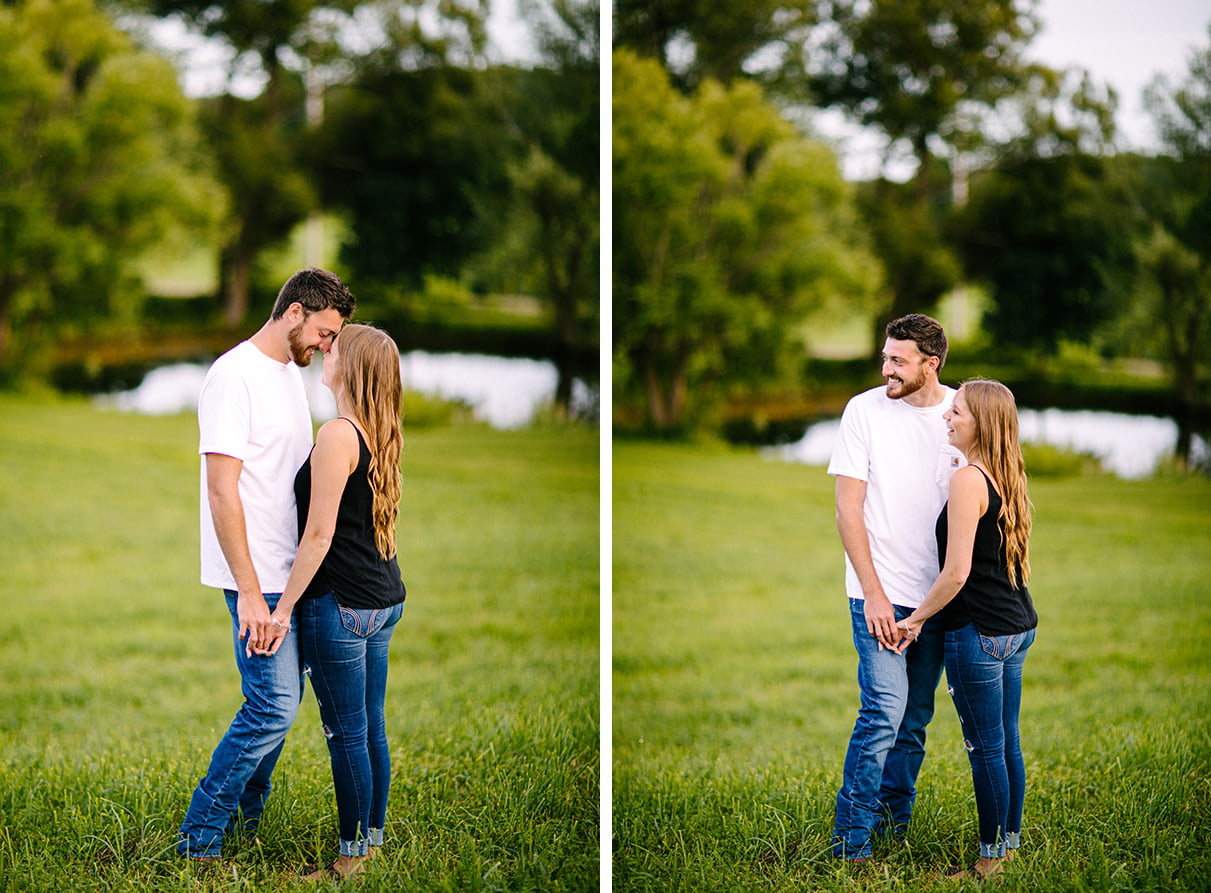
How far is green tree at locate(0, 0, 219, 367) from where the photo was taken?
15.1 ft

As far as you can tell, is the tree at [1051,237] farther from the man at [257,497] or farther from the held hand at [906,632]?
the man at [257,497]

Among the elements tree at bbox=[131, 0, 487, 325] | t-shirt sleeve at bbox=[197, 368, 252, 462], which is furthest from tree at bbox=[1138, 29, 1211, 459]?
t-shirt sleeve at bbox=[197, 368, 252, 462]

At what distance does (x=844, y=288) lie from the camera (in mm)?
Answer: 4531

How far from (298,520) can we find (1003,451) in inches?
71.6

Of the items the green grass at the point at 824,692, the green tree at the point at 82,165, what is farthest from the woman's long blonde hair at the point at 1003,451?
the green tree at the point at 82,165

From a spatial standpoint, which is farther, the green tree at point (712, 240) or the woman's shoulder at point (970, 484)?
the green tree at point (712, 240)

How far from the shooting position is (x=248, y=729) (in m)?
2.55

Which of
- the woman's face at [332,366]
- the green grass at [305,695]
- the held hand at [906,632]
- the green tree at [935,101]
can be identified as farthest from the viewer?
the green tree at [935,101]

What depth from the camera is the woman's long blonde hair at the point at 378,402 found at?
2.53 meters

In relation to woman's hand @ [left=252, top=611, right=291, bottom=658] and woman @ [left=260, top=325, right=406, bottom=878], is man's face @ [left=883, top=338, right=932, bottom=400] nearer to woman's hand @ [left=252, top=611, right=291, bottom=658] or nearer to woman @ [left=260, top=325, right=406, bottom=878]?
woman @ [left=260, top=325, right=406, bottom=878]

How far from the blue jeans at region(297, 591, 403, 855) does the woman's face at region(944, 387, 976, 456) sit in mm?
1513

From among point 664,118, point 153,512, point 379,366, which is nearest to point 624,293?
point 664,118

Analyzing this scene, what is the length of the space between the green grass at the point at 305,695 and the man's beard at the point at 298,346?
1.32 m

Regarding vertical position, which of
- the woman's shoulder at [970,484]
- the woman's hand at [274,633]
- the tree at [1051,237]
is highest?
the tree at [1051,237]
